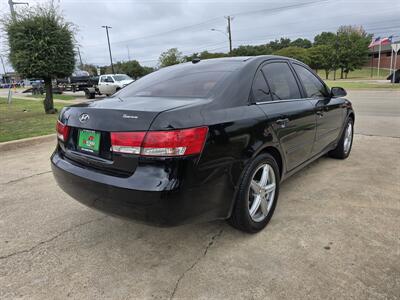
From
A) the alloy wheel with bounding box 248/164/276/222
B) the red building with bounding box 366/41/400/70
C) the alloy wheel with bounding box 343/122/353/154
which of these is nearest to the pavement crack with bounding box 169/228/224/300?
the alloy wheel with bounding box 248/164/276/222

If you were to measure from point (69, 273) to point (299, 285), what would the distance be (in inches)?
67.0

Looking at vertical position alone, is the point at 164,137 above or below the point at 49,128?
above

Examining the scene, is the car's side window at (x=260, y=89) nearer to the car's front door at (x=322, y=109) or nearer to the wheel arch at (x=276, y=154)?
the wheel arch at (x=276, y=154)

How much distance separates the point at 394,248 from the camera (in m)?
2.54

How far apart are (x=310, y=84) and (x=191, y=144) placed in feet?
8.32

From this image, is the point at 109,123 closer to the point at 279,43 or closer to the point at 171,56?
the point at 171,56

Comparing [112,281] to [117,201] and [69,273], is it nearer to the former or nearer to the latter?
[69,273]

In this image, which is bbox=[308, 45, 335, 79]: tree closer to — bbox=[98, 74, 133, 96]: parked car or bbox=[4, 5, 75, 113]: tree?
bbox=[98, 74, 133, 96]: parked car

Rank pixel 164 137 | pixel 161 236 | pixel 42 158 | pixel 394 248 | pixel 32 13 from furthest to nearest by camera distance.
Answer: pixel 32 13 < pixel 42 158 < pixel 161 236 < pixel 394 248 < pixel 164 137

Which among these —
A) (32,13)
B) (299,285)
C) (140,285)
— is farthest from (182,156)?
(32,13)

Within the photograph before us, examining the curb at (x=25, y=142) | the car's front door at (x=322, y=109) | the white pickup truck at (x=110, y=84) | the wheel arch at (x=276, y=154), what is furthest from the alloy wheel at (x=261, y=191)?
the white pickup truck at (x=110, y=84)

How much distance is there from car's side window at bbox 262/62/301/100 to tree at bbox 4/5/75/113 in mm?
9664

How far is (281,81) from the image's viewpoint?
3344 mm

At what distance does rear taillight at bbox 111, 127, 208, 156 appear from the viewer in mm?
2043
